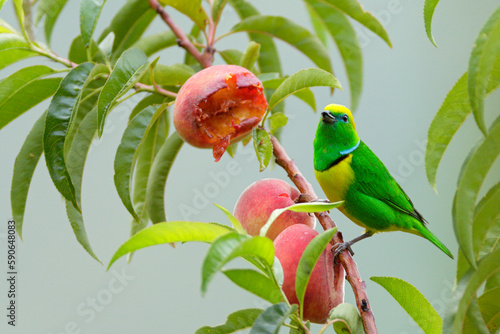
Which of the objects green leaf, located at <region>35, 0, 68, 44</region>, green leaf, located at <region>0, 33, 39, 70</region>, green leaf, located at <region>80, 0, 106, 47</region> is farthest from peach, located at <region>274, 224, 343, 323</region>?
green leaf, located at <region>35, 0, 68, 44</region>

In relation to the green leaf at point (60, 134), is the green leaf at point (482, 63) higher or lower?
lower

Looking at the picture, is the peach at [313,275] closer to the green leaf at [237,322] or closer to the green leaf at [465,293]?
the green leaf at [237,322]

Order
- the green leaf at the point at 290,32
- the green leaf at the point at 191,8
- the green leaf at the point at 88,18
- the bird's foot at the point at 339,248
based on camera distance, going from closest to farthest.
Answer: the bird's foot at the point at 339,248 → the green leaf at the point at 88,18 → the green leaf at the point at 191,8 → the green leaf at the point at 290,32

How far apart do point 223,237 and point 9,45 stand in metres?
0.64

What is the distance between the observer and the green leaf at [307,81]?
2.14 feet

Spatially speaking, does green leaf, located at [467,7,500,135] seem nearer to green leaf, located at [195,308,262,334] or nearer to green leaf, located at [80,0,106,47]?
green leaf, located at [195,308,262,334]

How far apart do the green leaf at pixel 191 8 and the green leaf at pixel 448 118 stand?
0.53m

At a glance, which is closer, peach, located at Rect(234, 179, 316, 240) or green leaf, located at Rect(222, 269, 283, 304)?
green leaf, located at Rect(222, 269, 283, 304)

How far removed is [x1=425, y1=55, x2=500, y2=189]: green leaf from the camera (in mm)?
535

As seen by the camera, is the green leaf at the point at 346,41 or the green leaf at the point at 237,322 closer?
the green leaf at the point at 237,322

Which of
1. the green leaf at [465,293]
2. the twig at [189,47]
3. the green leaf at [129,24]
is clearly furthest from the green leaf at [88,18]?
the green leaf at [465,293]

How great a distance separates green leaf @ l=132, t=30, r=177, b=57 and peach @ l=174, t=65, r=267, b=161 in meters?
0.35

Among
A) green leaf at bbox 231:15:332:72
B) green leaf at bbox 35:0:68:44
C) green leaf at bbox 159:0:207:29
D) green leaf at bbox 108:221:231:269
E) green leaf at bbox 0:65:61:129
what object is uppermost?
green leaf at bbox 35:0:68:44

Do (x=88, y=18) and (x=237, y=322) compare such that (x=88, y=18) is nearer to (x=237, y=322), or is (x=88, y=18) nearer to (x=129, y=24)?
(x=129, y=24)
